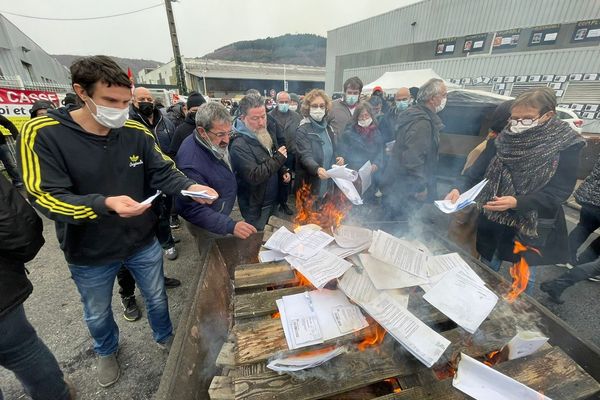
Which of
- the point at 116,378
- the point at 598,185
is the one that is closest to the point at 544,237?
the point at 598,185

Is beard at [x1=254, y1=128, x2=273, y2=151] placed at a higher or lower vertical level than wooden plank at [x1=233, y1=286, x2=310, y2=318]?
higher

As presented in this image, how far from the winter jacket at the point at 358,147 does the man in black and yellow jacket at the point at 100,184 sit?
2.72 metres

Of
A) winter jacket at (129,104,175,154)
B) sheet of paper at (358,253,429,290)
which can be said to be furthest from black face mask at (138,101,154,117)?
sheet of paper at (358,253,429,290)

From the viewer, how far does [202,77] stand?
36188mm

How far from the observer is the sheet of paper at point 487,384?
109 cm

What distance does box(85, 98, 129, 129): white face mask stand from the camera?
151cm

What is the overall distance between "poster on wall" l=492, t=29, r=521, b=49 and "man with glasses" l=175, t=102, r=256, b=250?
16.8 meters

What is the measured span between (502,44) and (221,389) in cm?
1812

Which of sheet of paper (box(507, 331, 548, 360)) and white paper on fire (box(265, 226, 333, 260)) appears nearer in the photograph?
sheet of paper (box(507, 331, 548, 360))

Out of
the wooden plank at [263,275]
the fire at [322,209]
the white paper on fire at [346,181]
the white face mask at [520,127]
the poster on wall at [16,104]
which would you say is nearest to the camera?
the wooden plank at [263,275]

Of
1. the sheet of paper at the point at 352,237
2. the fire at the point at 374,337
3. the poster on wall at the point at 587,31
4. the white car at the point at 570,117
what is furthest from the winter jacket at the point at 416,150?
the poster on wall at the point at 587,31

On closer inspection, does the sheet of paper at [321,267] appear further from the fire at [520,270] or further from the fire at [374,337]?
the fire at [520,270]

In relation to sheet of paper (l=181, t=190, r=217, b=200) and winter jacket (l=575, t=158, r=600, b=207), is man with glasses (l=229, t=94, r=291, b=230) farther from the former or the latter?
winter jacket (l=575, t=158, r=600, b=207)

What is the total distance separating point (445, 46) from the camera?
16.0m
